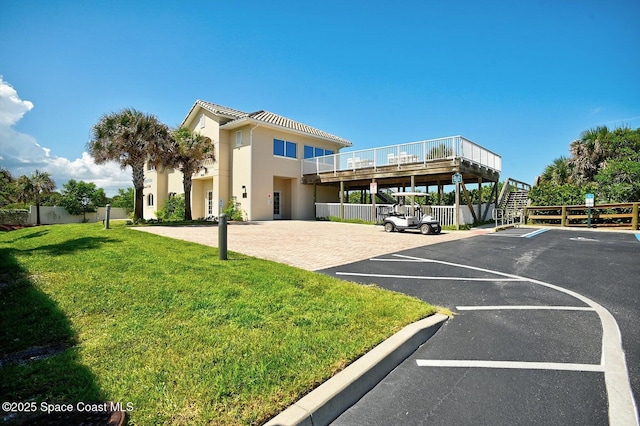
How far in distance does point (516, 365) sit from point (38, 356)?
4137 mm

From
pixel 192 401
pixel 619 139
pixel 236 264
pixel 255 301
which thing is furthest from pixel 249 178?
pixel 619 139

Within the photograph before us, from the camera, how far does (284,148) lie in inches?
870

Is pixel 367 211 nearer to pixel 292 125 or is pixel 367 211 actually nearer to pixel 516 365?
pixel 292 125

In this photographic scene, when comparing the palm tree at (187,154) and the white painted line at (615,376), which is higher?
the palm tree at (187,154)

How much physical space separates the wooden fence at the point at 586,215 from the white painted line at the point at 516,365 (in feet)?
57.8

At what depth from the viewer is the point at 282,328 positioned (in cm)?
319

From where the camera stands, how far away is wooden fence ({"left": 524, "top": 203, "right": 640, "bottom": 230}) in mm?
15539

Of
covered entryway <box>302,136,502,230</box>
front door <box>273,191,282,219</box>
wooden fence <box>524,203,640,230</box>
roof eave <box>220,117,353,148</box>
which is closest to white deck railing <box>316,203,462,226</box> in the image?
covered entryway <box>302,136,502,230</box>

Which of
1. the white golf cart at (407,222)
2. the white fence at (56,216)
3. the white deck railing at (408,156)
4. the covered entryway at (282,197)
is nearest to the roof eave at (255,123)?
the white deck railing at (408,156)

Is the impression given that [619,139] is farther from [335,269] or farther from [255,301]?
[255,301]

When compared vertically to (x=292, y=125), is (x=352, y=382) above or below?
below

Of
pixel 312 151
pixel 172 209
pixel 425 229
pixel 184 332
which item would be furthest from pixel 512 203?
pixel 172 209

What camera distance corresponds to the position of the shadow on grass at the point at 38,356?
2.05 m

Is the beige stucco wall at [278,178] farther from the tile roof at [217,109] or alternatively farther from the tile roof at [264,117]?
the tile roof at [217,109]
